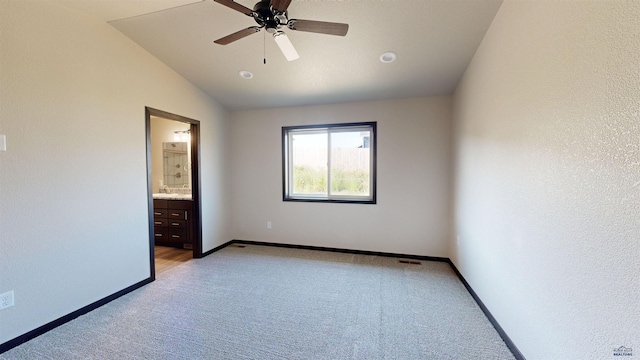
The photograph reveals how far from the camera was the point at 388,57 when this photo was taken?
2664 mm

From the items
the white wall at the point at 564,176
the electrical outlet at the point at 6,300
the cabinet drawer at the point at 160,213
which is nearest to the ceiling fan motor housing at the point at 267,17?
the white wall at the point at 564,176

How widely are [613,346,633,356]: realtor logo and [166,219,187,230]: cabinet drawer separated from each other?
4526 mm

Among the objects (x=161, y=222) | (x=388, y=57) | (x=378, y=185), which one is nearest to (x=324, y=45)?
(x=388, y=57)

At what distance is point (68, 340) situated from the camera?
6.19 ft

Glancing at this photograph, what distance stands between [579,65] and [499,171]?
95 cm

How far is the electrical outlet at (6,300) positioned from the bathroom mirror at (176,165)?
10.1 ft

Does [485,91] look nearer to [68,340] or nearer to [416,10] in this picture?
[416,10]

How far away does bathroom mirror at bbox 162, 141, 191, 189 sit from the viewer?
15.7 ft

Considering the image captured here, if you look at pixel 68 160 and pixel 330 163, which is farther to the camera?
pixel 330 163

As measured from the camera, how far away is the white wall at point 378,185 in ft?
11.5

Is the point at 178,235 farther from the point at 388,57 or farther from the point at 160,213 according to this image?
the point at 388,57

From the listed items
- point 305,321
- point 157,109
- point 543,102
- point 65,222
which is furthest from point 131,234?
point 543,102

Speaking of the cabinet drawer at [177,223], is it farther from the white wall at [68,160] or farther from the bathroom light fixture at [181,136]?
the bathroom light fixture at [181,136]

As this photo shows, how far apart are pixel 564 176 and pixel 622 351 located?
0.75m
